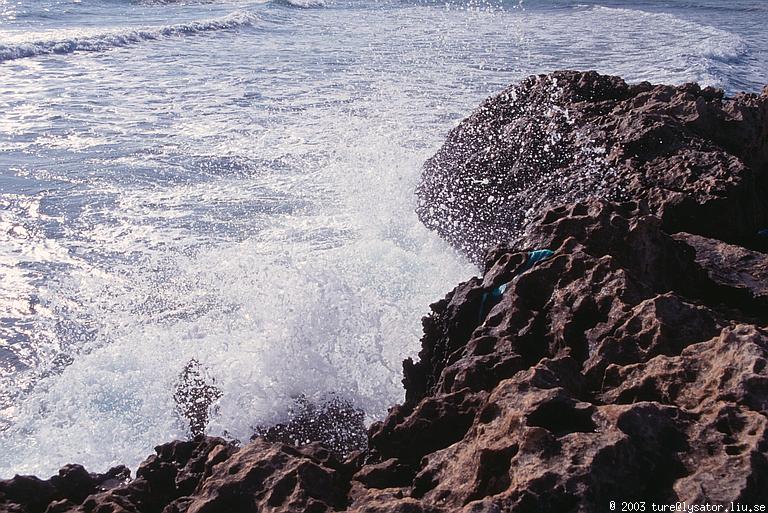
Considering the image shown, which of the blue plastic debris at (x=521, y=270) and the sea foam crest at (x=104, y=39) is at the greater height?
the sea foam crest at (x=104, y=39)

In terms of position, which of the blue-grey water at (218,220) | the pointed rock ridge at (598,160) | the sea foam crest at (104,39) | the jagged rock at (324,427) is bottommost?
the jagged rock at (324,427)

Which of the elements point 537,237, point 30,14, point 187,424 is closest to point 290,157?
point 187,424

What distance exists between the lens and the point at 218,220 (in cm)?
611

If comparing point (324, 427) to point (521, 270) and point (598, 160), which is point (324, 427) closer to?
point (521, 270)

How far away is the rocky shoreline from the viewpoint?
172 centimetres

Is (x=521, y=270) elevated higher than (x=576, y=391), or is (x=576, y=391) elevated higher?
(x=521, y=270)

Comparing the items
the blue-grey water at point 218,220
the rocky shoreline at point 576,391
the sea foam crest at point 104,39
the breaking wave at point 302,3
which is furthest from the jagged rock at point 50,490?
the breaking wave at point 302,3

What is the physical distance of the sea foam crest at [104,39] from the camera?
1367cm

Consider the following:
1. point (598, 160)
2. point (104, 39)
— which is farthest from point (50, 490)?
point (104, 39)

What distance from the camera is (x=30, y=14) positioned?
18281 mm

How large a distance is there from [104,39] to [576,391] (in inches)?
613

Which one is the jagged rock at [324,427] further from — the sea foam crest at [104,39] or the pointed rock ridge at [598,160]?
the sea foam crest at [104,39]

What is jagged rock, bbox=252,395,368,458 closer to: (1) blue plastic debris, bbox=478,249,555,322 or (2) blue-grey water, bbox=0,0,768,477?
(2) blue-grey water, bbox=0,0,768,477

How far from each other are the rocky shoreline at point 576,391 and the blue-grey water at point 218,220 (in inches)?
34.1
